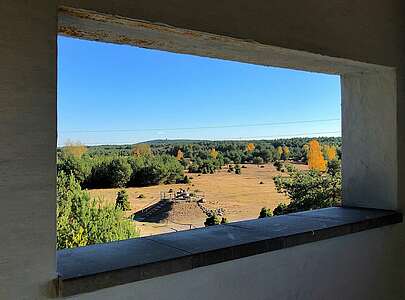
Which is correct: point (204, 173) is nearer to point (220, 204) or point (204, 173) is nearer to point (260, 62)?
point (220, 204)

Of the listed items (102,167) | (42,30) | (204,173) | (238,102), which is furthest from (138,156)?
(238,102)

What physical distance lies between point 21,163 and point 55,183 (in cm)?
9

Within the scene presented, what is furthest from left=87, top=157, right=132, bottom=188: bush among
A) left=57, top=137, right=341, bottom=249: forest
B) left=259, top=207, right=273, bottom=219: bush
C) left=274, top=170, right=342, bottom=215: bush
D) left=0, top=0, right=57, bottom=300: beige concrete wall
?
left=274, top=170, right=342, bottom=215: bush

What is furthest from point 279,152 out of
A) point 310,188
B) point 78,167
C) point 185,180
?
point 78,167

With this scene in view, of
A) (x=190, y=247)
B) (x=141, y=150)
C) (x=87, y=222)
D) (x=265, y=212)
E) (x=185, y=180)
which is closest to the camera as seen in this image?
(x=190, y=247)

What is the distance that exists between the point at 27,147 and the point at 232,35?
2.33 ft

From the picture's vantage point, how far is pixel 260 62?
1582mm

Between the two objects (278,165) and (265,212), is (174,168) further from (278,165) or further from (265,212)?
(278,165)

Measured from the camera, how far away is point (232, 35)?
4.08 feet

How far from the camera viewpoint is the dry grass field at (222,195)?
1954mm

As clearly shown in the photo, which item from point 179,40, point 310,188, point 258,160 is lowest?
point 310,188

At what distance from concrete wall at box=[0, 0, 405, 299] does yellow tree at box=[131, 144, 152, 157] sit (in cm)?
82

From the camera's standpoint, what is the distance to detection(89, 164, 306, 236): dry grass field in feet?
6.41

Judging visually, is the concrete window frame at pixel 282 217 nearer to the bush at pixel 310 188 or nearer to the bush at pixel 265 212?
the bush at pixel 265 212
